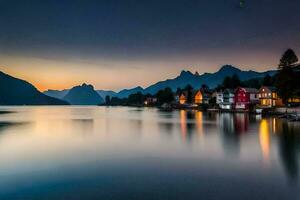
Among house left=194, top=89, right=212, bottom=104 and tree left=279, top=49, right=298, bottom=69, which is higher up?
tree left=279, top=49, right=298, bottom=69

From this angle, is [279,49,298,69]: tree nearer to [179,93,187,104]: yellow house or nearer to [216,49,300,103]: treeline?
[216,49,300,103]: treeline

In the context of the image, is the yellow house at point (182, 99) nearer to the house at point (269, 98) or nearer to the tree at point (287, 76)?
the house at point (269, 98)


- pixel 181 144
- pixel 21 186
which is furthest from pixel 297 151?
pixel 21 186

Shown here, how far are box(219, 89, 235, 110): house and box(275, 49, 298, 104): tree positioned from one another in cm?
3500

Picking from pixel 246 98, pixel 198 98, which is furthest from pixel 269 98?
pixel 198 98

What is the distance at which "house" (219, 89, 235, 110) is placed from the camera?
345ft

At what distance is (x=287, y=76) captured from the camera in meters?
66.4

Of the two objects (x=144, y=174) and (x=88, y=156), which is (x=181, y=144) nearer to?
(x=88, y=156)

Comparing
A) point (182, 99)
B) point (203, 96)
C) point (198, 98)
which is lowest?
point (182, 99)

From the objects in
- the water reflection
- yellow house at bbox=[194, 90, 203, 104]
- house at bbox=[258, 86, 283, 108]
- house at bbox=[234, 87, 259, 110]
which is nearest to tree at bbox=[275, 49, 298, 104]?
house at bbox=[258, 86, 283, 108]

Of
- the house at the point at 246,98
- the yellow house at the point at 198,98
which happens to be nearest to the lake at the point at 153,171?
the house at the point at 246,98

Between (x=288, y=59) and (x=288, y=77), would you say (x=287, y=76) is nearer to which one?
(x=288, y=77)

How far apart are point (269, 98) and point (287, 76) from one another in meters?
22.2

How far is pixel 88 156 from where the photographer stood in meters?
22.7
